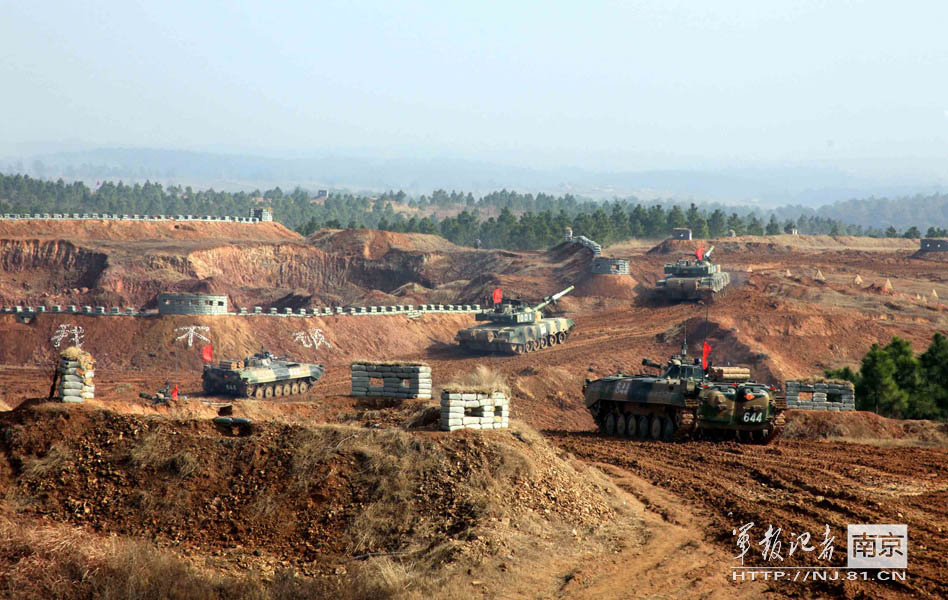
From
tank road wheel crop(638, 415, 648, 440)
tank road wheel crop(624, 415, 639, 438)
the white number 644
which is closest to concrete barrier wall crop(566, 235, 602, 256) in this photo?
tank road wheel crop(624, 415, 639, 438)

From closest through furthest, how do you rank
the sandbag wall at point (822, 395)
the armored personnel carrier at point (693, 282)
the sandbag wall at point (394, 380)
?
1. the sandbag wall at point (394, 380)
2. the sandbag wall at point (822, 395)
3. the armored personnel carrier at point (693, 282)

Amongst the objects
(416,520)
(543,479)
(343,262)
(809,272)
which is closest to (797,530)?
(543,479)

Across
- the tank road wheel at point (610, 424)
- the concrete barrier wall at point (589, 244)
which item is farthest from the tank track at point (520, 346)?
the concrete barrier wall at point (589, 244)

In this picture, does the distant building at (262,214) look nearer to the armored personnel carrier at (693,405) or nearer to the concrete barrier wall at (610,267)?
the concrete barrier wall at (610,267)

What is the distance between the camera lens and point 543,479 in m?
20.1

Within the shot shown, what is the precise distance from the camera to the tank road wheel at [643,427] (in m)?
31.2

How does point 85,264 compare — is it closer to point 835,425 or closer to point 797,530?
point 835,425

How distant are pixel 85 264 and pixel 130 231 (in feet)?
35.0

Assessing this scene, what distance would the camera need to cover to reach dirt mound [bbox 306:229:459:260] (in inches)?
4082

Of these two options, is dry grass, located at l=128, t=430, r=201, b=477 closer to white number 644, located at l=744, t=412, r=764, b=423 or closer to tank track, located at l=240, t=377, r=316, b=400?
white number 644, located at l=744, t=412, r=764, b=423

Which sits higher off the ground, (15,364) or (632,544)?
(632,544)

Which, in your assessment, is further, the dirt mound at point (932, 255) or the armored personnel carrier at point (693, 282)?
the dirt mound at point (932, 255)

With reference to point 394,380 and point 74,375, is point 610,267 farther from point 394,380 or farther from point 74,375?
point 74,375

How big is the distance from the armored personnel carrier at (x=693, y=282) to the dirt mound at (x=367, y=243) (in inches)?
1531
